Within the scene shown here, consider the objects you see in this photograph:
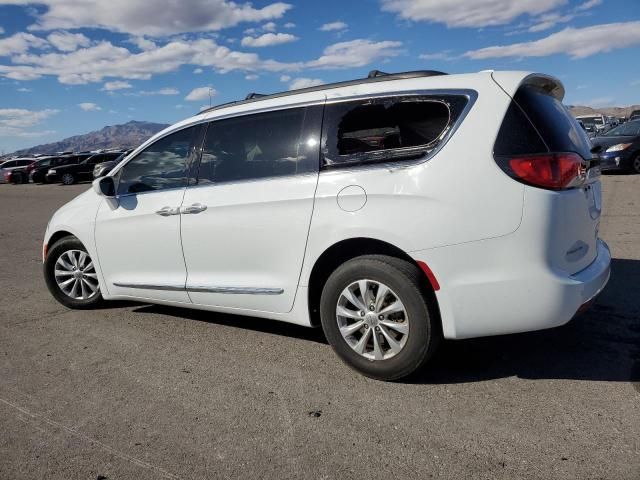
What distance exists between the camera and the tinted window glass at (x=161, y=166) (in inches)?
177

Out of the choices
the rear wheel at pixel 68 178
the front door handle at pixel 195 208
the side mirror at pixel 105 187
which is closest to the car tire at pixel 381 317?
the front door handle at pixel 195 208

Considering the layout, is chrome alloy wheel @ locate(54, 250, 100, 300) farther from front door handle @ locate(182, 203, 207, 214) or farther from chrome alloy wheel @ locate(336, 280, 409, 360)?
chrome alloy wheel @ locate(336, 280, 409, 360)

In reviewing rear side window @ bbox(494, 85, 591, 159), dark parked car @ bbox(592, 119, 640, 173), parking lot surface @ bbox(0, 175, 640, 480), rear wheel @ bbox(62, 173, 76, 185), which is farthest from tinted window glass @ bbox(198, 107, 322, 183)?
rear wheel @ bbox(62, 173, 76, 185)

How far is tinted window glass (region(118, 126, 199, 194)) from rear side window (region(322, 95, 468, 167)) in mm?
1364

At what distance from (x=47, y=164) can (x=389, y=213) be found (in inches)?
1351

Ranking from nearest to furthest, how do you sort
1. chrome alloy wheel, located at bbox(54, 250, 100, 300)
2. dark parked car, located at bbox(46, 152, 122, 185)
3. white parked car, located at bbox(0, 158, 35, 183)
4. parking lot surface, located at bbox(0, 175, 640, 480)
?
1. parking lot surface, located at bbox(0, 175, 640, 480)
2. chrome alloy wheel, located at bbox(54, 250, 100, 300)
3. dark parked car, located at bbox(46, 152, 122, 185)
4. white parked car, located at bbox(0, 158, 35, 183)

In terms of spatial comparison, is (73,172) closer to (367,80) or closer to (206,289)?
(206,289)

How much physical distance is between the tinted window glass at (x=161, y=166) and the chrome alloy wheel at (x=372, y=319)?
177cm

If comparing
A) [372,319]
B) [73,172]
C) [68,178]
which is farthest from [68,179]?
[372,319]

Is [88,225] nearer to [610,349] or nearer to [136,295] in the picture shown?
[136,295]

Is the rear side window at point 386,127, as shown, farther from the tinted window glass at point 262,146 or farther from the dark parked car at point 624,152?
the dark parked car at point 624,152

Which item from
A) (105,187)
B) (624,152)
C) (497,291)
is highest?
(105,187)

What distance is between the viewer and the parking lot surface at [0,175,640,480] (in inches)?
105

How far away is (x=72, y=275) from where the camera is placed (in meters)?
5.37
